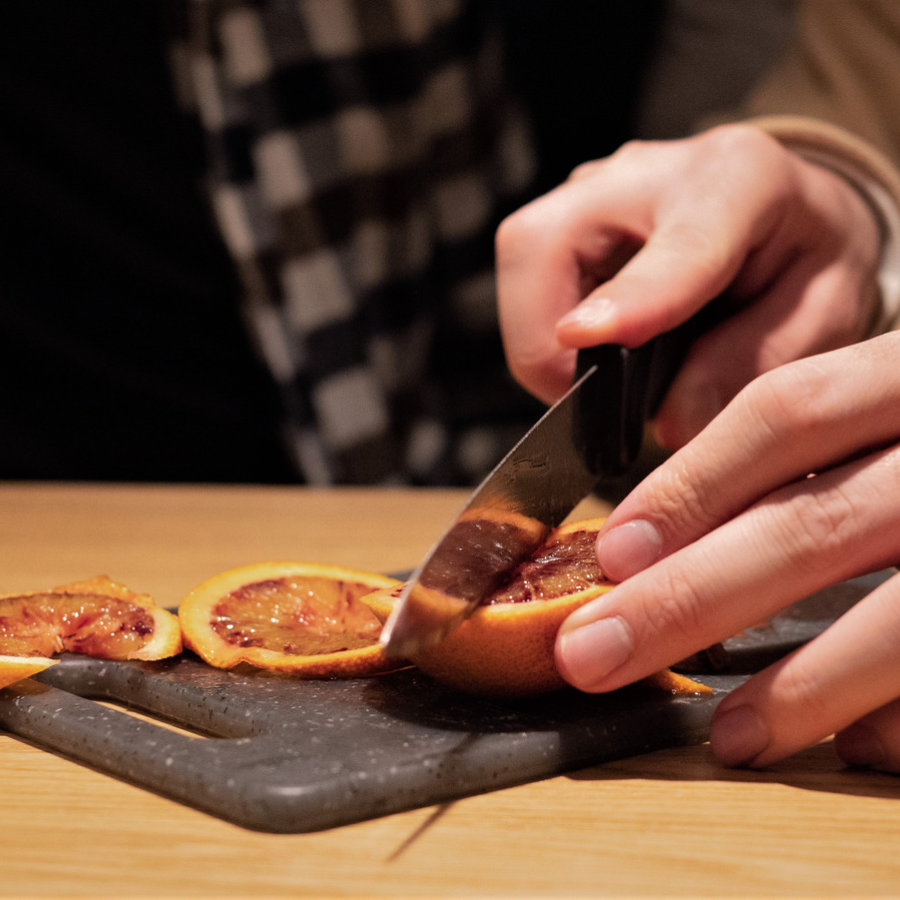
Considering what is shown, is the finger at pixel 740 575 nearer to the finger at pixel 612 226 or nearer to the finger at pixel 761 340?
the finger at pixel 612 226

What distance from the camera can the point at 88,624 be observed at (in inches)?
38.6

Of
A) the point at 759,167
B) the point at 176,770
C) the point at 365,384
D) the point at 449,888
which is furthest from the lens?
the point at 365,384

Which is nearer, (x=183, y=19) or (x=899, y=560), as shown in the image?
(x=899, y=560)

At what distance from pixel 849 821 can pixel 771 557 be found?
0.18 meters

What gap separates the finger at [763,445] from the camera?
753mm

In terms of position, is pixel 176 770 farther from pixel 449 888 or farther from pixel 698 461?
pixel 698 461

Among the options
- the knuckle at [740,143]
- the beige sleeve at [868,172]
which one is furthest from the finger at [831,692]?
the beige sleeve at [868,172]

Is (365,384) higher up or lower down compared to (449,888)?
lower down

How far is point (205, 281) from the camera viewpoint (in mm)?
2449

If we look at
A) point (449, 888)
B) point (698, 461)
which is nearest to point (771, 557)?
point (698, 461)

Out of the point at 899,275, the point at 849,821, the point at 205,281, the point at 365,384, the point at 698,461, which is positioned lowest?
the point at 365,384

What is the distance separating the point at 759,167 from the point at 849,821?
2.70 ft

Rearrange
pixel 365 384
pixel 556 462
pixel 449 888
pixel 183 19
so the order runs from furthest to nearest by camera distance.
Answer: pixel 365 384, pixel 183 19, pixel 556 462, pixel 449 888

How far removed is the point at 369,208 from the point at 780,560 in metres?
2.06
